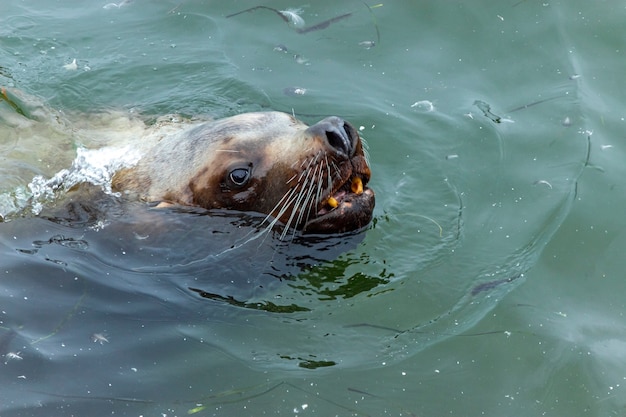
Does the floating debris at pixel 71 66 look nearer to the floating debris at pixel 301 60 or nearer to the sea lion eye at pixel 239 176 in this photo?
the floating debris at pixel 301 60

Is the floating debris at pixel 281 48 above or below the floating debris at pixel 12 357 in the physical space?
above

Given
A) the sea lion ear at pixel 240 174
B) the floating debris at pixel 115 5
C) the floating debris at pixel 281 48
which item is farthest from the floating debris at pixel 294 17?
the sea lion ear at pixel 240 174

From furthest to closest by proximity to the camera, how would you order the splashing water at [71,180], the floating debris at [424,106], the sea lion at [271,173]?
the floating debris at [424,106], the splashing water at [71,180], the sea lion at [271,173]

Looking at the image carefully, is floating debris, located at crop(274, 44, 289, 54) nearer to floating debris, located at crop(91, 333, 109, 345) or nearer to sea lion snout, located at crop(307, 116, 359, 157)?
sea lion snout, located at crop(307, 116, 359, 157)

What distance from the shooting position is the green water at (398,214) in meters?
5.33

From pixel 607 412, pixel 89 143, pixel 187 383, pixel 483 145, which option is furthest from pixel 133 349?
pixel 483 145

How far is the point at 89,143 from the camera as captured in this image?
700cm

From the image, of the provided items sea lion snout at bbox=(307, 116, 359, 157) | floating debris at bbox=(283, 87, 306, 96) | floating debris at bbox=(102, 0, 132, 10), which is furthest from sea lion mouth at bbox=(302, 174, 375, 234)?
floating debris at bbox=(102, 0, 132, 10)

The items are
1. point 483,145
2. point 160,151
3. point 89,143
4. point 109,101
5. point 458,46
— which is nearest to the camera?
point 160,151

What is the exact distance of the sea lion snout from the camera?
5387mm

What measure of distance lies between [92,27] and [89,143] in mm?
2597

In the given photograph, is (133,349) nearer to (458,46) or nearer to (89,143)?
(89,143)

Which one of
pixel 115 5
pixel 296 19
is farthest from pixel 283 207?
pixel 115 5

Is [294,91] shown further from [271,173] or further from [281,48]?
[271,173]
